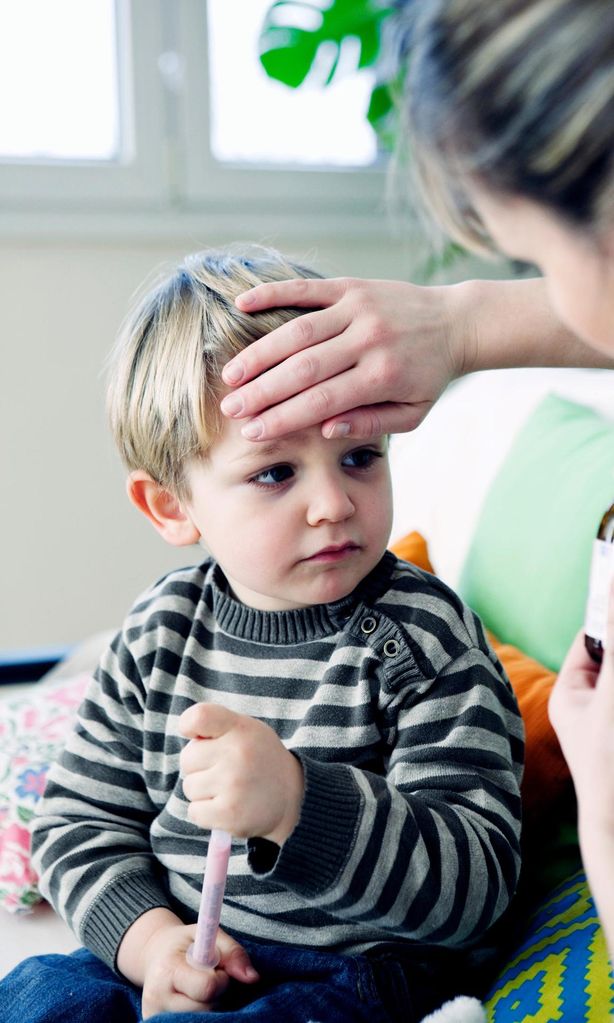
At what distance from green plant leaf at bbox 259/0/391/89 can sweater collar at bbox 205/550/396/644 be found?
1498 millimetres

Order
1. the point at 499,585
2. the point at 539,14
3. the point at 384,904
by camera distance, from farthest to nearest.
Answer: the point at 499,585, the point at 384,904, the point at 539,14

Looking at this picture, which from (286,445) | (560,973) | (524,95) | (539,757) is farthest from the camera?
(539,757)

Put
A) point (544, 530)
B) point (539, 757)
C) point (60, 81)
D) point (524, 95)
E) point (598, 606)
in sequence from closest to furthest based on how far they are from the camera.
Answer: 1. point (524, 95)
2. point (598, 606)
3. point (539, 757)
4. point (544, 530)
5. point (60, 81)

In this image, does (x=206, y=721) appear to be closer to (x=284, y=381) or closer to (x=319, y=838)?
(x=319, y=838)

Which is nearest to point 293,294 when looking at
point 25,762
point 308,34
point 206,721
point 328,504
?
point 328,504

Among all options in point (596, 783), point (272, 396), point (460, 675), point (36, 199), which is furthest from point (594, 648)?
point (36, 199)

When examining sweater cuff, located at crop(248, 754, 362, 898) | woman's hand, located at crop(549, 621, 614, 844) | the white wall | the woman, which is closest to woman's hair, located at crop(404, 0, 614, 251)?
the woman

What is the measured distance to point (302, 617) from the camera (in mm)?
978

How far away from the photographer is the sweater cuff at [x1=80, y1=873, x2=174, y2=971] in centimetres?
95

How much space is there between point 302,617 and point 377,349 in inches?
9.7

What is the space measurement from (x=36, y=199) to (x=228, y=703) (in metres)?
1.64

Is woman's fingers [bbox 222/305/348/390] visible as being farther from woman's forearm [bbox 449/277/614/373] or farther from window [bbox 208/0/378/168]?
window [bbox 208/0/378/168]

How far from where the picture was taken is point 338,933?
890 millimetres

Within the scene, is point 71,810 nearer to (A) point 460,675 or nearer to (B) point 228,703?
(B) point 228,703
